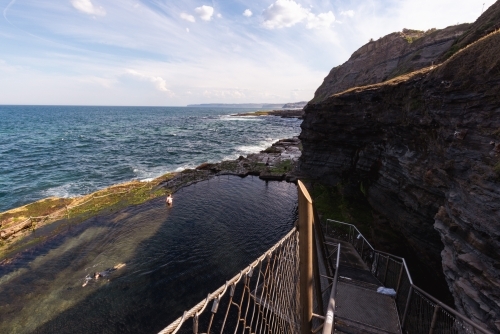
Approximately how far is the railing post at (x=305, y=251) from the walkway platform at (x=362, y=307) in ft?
17.1

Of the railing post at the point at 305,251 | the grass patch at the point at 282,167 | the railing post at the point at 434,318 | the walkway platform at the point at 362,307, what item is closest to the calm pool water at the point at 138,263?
the grass patch at the point at 282,167

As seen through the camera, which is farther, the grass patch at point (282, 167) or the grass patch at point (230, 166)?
the grass patch at point (230, 166)

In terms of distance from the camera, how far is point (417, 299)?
26.6 ft

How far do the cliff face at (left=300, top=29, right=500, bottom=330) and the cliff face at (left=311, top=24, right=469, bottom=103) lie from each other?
1299 centimetres

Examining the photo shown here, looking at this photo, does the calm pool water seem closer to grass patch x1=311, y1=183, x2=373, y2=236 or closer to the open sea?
the open sea

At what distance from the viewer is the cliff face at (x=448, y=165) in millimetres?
6684

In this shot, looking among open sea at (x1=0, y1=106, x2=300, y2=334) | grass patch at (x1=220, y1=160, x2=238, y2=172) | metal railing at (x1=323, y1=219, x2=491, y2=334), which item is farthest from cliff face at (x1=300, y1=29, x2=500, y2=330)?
grass patch at (x1=220, y1=160, x2=238, y2=172)

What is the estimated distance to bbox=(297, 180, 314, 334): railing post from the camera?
291 cm

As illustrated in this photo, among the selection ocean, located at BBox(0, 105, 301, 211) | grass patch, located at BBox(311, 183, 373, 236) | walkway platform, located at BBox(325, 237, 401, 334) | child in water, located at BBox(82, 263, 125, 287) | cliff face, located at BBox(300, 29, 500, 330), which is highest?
cliff face, located at BBox(300, 29, 500, 330)

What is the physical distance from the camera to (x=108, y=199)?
29297mm

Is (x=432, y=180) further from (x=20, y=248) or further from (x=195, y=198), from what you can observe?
(x=20, y=248)

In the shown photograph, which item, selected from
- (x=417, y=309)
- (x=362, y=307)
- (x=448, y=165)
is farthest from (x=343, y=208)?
(x=362, y=307)

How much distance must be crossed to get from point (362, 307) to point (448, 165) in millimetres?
5763

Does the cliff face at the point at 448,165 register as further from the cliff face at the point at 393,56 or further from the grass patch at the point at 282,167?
the grass patch at the point at 282,167
